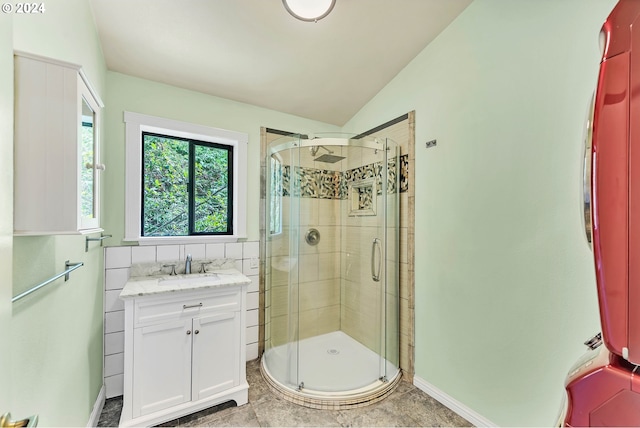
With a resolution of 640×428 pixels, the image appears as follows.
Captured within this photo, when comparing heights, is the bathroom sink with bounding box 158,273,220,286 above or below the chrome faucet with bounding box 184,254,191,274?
below

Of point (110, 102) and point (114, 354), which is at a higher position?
point (110, 102)

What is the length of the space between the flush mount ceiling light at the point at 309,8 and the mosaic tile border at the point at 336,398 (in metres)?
2.56

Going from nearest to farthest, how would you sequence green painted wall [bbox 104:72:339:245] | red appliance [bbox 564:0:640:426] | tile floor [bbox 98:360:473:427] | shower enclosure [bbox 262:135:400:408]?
red appliance [bbox 564:0:640:426], tile floor [bbox 98:360:473:427], green painted wall [bbox 104:72:339:245], shower enclosure [bbox 262:135:400:408]

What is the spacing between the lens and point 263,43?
1.90 meters

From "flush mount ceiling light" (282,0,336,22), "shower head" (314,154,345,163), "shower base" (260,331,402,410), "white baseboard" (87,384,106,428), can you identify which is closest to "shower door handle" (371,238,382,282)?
"shower base" (260,331,402,410)

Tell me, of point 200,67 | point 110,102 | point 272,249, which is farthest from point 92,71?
point 272,249

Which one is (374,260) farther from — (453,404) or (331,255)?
(453,404)

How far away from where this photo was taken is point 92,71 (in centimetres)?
157

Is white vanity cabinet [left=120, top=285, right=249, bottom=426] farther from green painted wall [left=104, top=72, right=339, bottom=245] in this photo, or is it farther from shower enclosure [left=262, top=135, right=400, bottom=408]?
green painted wall [left=104, top=72, right=339, bottom=245]

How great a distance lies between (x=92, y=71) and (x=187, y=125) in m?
0.70

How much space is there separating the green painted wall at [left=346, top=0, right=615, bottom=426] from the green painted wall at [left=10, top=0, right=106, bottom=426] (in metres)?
2.02

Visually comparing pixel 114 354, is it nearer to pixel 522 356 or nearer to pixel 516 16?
pixel 522 356

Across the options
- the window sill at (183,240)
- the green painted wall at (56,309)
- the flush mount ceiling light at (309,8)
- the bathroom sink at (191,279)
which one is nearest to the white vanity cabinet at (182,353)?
the bathroom sink at (191,279)

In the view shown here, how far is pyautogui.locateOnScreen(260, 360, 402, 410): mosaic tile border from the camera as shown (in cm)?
188
